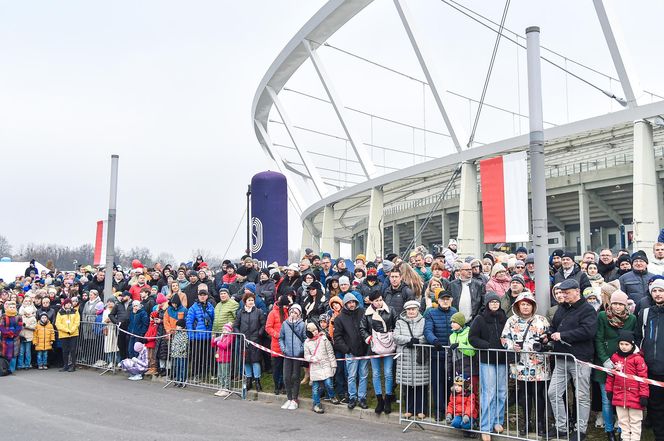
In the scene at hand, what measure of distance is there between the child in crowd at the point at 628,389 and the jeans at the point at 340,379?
3.93m

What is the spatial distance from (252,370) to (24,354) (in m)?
7.41

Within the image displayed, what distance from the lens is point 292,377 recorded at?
9.54 meters

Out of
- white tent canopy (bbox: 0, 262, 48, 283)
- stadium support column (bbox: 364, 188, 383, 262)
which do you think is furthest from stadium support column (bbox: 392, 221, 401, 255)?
white tent canopy (bbox: 0, 262, 48, 283)

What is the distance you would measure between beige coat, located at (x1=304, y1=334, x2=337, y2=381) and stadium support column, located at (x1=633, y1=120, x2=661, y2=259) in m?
7.92

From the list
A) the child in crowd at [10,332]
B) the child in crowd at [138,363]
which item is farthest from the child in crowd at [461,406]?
the child in crowd at [10,332]

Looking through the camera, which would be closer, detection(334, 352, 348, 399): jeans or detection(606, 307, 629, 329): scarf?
detection(606, 307, 629, 329): scarf

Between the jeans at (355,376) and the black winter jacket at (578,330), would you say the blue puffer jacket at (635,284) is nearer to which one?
the black winter jacket at (578,330)

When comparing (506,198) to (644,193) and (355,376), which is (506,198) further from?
(644,193)

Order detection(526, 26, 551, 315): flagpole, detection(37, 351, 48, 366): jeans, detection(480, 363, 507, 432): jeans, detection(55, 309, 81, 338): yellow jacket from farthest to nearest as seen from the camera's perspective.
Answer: detection(37, 351, 48, 366): jeans
detection(55, 309, 81, 338): yellow jacket
detection(526, 26, 551, 315): flagpole
detection(480, 363, 507, 432): jeans

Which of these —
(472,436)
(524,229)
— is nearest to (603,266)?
(524,229)

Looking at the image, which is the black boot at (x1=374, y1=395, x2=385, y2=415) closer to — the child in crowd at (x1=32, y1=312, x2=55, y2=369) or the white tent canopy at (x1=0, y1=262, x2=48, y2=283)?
the child in crowd at (x1=32, y1=312, x2=55, y2=369)

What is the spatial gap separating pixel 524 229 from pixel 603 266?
2201mm

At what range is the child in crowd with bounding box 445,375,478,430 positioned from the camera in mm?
7312

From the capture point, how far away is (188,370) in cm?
1147
